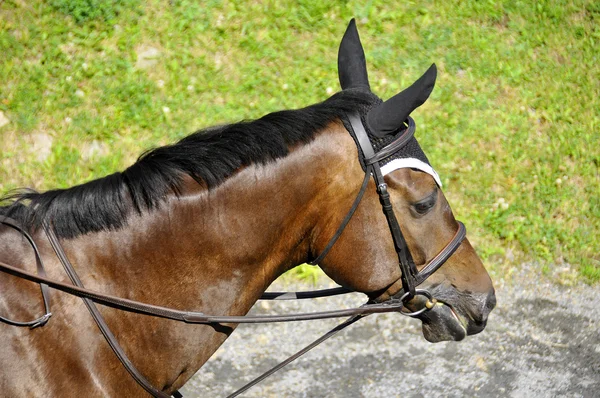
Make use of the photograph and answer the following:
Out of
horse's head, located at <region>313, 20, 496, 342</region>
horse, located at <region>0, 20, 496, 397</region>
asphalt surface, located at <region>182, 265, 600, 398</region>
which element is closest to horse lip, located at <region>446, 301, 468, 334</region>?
horse's head, located at <region>313, 20, 496, 342</region>

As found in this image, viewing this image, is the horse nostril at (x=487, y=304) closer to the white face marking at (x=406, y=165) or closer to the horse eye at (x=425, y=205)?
the horse eye at (x=425, y=205)

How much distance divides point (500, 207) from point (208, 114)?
3295mm

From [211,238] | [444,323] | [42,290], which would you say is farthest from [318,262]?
[42,290]

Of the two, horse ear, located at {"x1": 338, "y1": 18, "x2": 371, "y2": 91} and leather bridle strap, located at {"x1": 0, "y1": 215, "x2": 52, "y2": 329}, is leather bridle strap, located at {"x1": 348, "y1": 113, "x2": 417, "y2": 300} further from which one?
leather bridle strap, located at {"x1": 0, "y1": 215, "x2": 52, "y2": 329}

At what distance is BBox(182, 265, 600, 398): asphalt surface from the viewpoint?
212 inches

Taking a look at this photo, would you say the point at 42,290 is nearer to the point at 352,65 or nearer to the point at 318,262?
the point at 318,262

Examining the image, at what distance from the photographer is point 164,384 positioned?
303 cm

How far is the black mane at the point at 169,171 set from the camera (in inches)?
109

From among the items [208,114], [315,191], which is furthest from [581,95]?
[315,191]

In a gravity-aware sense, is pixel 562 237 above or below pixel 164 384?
below

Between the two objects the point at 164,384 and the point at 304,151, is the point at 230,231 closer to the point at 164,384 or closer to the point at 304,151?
the point at 304,151

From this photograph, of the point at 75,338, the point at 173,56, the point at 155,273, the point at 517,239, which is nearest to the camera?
the point at 75,338

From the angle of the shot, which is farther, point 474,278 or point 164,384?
→ point 474,278

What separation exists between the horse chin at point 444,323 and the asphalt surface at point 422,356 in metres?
2.13
